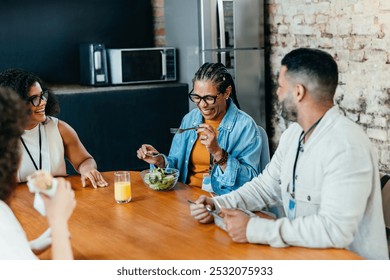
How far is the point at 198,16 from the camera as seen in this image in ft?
14.3

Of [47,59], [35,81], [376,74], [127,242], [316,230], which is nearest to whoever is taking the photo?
[316,230]

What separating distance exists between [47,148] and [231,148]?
2.75 ft

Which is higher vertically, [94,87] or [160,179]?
[94,87]

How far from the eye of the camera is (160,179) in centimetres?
239

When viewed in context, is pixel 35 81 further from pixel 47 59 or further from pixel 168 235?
pixel 47 59

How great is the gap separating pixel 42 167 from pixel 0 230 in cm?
140

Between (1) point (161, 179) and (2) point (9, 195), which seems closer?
(2) point (9, 195)

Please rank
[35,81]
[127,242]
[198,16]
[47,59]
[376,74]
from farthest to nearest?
1. [47,59]
2. [198,16]
3. [376,74]
4. [35,81]
5. [127,242]

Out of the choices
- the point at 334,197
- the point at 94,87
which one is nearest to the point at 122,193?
the point at 334,197

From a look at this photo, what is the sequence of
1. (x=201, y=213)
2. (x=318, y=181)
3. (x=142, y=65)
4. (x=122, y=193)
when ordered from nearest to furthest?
(x=318, y=181) → (x=201, y=213) → (x=122, y=193) → (x=142, y=65)

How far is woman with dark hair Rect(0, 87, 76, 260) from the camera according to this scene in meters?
1.37

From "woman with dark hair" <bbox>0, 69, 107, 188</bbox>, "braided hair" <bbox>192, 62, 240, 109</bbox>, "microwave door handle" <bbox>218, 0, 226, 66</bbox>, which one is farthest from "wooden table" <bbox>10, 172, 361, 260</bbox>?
"microwave door handle" <bbox>218, 0, 226, 66</bbox>

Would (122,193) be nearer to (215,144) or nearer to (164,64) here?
(215,144)

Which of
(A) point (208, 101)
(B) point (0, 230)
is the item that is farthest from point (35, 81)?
(B) point (0, 230)
